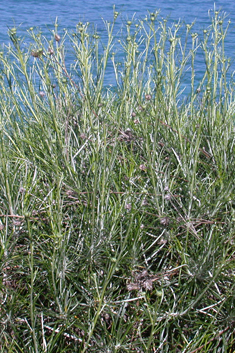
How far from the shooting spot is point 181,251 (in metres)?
2.06

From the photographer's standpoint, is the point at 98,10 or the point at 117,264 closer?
the point at 117,264

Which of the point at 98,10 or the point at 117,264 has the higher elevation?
the point at 117,264

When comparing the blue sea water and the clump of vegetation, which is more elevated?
the clump of vegetation

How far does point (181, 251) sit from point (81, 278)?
486 millimetres

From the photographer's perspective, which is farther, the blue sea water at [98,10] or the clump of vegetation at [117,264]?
the blue sea water at [98,10]

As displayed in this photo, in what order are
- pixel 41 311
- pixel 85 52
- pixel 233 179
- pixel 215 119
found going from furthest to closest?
pixel 215 119 → pixel 85 52 → pixel 233 179 → pixel 41 311

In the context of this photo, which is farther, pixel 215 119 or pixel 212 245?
pixel 215 119

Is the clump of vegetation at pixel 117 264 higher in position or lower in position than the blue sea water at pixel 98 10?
higher

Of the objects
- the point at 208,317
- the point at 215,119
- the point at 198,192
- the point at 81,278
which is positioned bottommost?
the point at 208,317

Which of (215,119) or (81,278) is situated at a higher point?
(215,119)

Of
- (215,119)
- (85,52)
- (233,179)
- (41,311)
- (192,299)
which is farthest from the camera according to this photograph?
(215,119)

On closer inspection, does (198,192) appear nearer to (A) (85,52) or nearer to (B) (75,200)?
(B) (75,200)

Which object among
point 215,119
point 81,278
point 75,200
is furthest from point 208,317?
point 215,119

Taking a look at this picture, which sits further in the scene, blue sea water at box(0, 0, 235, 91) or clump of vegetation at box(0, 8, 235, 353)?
blue sea water at box(0, 0, 235, 91)
